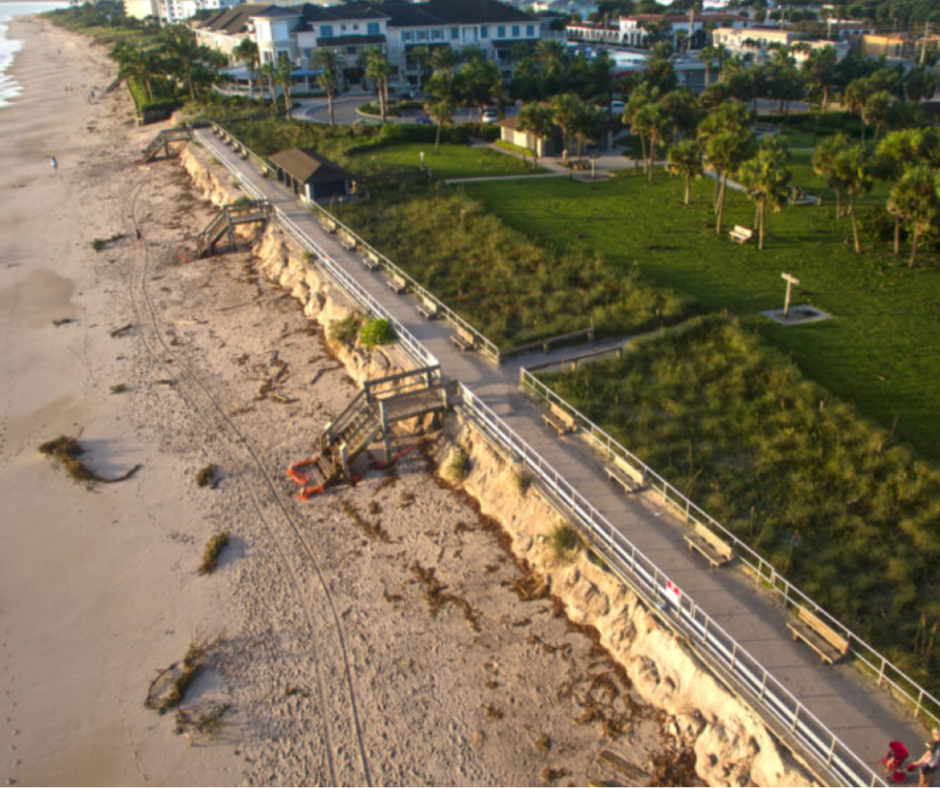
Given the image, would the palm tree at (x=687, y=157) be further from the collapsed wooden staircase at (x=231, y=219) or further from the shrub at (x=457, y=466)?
the shrub at (x=457, y=466)

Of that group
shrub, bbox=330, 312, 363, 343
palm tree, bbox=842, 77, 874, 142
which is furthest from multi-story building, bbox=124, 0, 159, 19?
shrub, bbox=330, 312, 363, 343

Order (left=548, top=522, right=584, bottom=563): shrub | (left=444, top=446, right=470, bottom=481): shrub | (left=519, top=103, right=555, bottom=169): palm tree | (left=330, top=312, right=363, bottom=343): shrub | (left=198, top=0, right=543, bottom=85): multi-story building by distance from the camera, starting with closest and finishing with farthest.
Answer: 1. (left=548, top=522, right=584, bottom=563): shrub
2. (left=444, top=446, right=470, bottom=481): shrub
3. (left=330, top=312, right=363, bottom=343): shrub
4. (left=519, top=103, right=555, bottom=169): palm tree
5. (left=198, top=0, right=543, bottom=85): multi-story building

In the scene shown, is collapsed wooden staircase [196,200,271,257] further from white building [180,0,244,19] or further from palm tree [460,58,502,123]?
white building [180,0,244,19]

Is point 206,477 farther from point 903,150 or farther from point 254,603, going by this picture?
point 903,150

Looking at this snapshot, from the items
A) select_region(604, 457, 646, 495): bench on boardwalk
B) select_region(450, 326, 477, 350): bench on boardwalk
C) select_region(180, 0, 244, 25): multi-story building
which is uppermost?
select_region(180, 0, 244, 25): multi-story building

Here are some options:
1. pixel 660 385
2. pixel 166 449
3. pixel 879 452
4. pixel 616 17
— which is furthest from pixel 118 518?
pixel 616 17

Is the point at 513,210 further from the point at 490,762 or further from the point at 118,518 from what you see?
the point at 490,762

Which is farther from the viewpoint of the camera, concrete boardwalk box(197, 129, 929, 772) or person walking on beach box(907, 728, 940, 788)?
concrete boardwalk box(197, 129, 929, 772)

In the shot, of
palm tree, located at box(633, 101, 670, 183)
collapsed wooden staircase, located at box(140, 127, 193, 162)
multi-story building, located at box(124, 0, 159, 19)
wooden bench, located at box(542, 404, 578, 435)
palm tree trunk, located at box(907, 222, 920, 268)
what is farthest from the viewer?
multi-story building, located at box(124, 0, 159, 19)

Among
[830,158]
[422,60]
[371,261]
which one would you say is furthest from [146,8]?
[830,158]

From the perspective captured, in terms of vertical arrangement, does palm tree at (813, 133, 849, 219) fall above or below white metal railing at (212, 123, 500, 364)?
above
